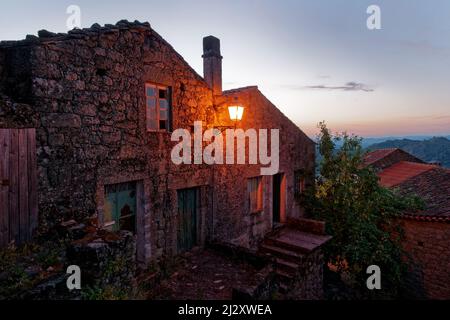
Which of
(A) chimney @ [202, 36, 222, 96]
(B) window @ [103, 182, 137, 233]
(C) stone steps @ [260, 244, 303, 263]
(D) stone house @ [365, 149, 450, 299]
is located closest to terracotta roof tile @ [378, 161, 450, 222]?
(D) stone house @ [365, 149, 450, 299]

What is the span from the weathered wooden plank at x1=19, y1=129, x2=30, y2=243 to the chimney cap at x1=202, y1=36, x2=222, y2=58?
17.6ft

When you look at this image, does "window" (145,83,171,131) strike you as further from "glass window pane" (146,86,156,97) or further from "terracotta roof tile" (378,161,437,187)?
"terracotta roof tile" (378,161,437,187)

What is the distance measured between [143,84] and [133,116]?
0.78 metres

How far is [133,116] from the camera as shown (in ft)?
20.9

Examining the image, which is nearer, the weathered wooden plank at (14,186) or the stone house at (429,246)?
the weathered wooden plank at (14,186)

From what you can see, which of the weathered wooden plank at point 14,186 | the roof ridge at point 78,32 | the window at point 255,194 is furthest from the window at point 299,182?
the weathered wooden plank at point 14,186

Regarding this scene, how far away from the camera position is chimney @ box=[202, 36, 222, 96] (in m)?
8.44

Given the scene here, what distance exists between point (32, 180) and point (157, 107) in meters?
3.18

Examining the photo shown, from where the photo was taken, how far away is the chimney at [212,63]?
27.7 ft

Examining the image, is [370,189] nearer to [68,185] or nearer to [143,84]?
[143,84]

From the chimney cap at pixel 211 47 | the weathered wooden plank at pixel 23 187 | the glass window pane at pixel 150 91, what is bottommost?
the weathered wooden plank at pixel 23 187

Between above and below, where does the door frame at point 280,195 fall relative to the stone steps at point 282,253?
above

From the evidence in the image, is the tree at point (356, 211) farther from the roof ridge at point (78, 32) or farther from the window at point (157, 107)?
the roof ridge at point (78, 32)

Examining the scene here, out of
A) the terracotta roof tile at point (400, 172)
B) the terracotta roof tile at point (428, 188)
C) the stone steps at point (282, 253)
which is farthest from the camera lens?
the terracotta roof tile at point (400, 172)
